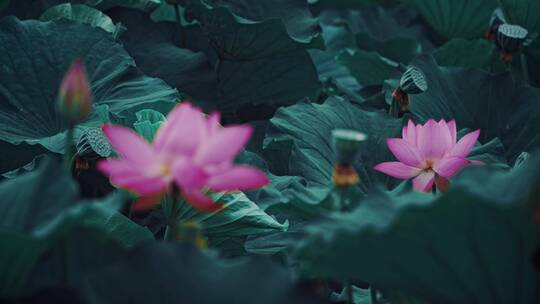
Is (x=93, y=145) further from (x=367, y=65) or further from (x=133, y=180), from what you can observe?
(x=367, y=65)

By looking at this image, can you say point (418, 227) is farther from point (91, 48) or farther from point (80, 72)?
point (91, 48)

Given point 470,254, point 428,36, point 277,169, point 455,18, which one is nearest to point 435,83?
point 277,169

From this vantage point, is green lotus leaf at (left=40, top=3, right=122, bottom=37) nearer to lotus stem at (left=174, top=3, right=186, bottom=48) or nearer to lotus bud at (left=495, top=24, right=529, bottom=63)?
lotus stem at (left=174, top=3, right=186, bottom=48)

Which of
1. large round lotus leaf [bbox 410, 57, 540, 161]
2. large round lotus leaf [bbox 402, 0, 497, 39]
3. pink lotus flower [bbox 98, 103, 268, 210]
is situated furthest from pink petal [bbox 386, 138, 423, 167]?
large round lotus leaf [bbox 402, 0, 497, 39]

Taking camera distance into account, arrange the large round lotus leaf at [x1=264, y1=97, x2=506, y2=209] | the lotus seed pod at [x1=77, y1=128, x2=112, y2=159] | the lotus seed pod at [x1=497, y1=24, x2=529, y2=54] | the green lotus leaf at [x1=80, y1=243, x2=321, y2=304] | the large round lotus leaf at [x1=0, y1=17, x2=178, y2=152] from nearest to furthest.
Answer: the green lotus leaf at [x1=80, y1=243, x2=321, y2=304]
the lotus seed pod at [x1=77, y1=128, x2=112, y2=159]
the large round lotus leaf at [x1=264, y1=97, x2=506, y2=209]
the large round lotus leaf at [x1=0, y1=17, x2=178, y2=152]
the lotus seed pod at [x1=497, y1=24, x2=529, y2=54]

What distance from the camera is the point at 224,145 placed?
70cm

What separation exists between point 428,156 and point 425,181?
0.10ft

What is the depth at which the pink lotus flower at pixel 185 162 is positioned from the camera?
0.69 m

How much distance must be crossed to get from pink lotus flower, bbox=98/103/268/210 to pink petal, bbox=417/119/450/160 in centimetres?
38

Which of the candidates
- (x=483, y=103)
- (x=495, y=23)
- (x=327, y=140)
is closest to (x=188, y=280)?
(x=327, y=140)

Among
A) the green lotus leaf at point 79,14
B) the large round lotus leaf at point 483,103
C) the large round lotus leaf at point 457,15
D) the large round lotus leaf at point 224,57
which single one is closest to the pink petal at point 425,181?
the large round lotus leaf at point 483,103

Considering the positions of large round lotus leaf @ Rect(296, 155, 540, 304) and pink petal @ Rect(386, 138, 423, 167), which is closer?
large round lotus leaf @ Rect(296, 155, 540, 304)

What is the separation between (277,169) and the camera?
4.98ft

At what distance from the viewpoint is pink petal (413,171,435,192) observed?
3.38 feet
